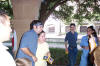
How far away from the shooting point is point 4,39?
1411 mm

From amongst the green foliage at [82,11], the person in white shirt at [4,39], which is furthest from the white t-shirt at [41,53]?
the green foliage at [82,11]

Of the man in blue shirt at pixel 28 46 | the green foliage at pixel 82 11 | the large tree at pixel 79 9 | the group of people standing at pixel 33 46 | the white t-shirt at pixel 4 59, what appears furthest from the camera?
the green foliage at pixel 82 11

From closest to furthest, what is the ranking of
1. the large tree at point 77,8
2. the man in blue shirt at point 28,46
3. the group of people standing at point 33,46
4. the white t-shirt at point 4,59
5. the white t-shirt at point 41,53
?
the white t-shirt at point 4,59
the group of people standing at point 33,46
the man in blue shirt at point 28,46
the white t-shirt at point 41,53
the large tree at point 77,8

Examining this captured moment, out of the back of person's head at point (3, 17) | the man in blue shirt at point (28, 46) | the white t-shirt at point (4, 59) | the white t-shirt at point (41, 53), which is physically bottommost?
the white t-shirt at point (41, 53)

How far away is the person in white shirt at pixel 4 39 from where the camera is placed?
1292 millimetres

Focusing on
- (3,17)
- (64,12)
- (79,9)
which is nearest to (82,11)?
(79,9)

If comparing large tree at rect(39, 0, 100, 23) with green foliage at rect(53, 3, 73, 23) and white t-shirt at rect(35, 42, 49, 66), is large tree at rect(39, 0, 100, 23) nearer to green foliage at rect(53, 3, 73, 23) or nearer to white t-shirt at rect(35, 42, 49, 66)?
green foliage at rect(53, 3, 73, 23)

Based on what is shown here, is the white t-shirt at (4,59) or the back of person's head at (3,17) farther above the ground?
the back of person's head at (3,17)

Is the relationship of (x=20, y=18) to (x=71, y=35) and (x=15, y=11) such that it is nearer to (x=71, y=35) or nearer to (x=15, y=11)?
(x=15, y=11)

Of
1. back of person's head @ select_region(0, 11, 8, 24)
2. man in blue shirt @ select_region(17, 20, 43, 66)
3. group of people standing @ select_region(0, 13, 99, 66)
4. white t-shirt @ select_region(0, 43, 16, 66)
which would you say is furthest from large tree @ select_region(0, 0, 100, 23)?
white t-shirt @ select_region(0, 43, 16, 66)

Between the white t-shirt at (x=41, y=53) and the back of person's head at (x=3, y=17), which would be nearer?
the back of person's head at (x=3, y=17)

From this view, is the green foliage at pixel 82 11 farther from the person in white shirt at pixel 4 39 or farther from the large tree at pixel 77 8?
the person in white shirt at pixel 4 39

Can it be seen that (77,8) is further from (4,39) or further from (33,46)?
(4,39)

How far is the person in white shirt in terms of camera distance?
129 cm
